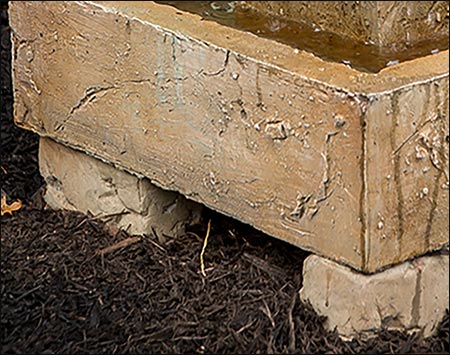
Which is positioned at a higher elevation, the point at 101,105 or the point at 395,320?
the point at 101,105

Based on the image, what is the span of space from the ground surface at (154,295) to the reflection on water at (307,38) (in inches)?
21.7

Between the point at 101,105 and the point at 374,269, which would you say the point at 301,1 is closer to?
the point at 101,105

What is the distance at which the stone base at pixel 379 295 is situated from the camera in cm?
299

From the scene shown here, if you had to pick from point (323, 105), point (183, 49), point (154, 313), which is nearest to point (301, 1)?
point (183, 49)

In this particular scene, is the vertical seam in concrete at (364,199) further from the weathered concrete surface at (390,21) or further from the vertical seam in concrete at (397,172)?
the weathered concrete surface at (390,21)

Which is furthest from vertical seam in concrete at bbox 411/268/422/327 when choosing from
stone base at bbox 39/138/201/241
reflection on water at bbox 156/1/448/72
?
stone base at bbox 39/138/201/241

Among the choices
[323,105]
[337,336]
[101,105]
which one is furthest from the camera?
[101,105]

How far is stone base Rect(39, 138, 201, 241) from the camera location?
3.58m

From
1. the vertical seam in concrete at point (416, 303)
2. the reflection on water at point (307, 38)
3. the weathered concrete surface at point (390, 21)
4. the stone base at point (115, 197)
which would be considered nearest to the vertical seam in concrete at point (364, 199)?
the vertical seam in concrete at point (416, 303)

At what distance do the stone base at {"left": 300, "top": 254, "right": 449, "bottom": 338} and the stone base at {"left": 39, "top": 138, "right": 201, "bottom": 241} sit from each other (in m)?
0.62

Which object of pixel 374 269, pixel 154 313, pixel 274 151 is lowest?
pixel 154 313

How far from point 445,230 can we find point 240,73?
602mm

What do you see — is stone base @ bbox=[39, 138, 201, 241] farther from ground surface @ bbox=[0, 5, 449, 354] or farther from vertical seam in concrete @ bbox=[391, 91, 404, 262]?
vertical seam in concrete @ bbox=[391, 91, 404, 262]

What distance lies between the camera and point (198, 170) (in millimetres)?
3266
